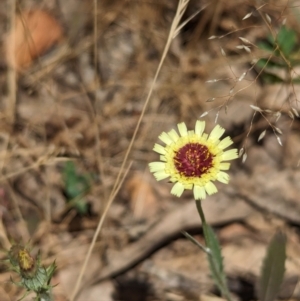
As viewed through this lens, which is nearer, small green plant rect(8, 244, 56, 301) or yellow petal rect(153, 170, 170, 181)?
small green plant rect(8, 244, 56, 301)

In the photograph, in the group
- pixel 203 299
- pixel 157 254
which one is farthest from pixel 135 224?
pixel 203 299

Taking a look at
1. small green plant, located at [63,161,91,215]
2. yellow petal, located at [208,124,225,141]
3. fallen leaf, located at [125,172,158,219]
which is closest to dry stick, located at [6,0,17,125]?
small green plant, located at [63,161,91,215]

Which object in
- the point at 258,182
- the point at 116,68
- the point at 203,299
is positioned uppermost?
the point at 116,68

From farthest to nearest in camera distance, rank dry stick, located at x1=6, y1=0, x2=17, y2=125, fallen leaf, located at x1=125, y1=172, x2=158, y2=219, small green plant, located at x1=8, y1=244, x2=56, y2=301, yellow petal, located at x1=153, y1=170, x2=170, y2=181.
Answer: dry stick, located at x1=6, y1=0, x2=17, y2=125 < fallen leaf, located at x1=125, y1=172, x2=158, y2=219 < yellow petal, located at x1=153, y1=170, x2=170, y2=181 < small green plant, located at x1=8, y1=244, x2=56, y2=301

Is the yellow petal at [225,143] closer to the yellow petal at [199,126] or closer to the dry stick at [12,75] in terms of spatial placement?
the yellow petal at [199,126]

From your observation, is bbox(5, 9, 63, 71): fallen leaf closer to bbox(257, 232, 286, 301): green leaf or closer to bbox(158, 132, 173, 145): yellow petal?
bbox(158, 132, 173, 145): yellow petal

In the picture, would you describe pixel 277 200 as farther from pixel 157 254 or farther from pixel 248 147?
pixel 157 254

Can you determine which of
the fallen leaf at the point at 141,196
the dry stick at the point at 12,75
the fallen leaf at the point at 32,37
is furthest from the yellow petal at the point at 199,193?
the fallen leaf at the point at 32,37
